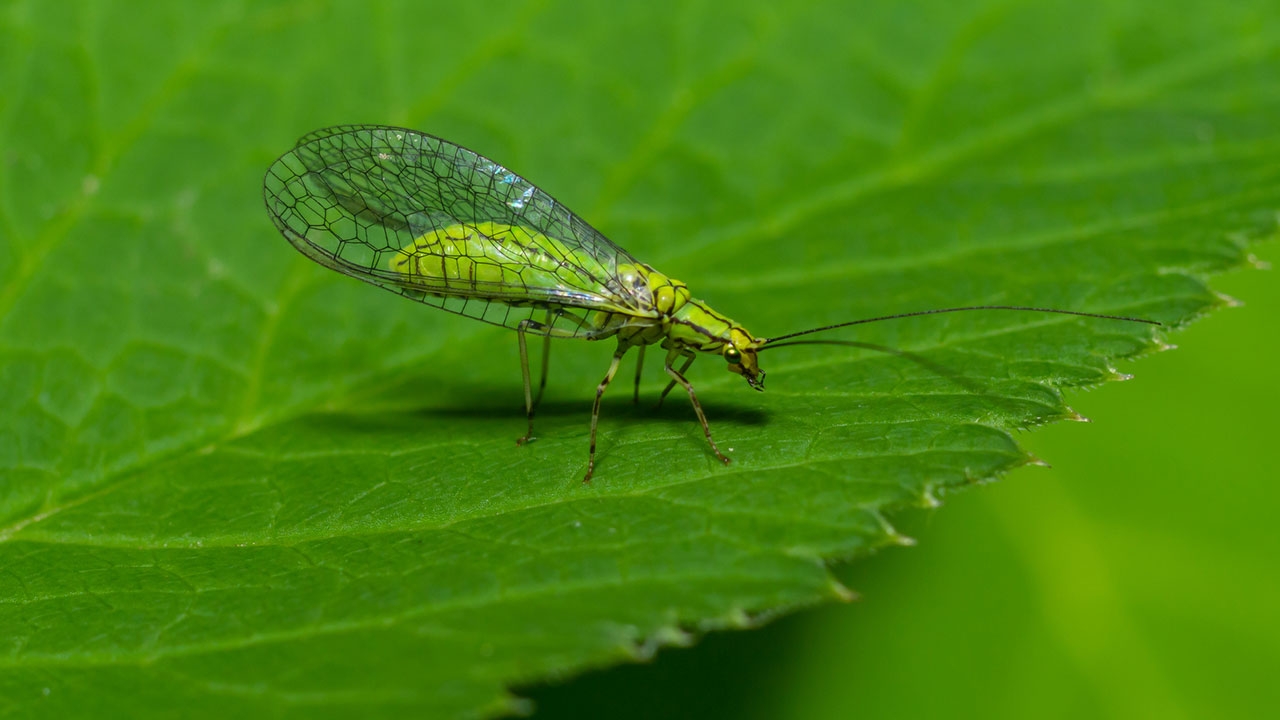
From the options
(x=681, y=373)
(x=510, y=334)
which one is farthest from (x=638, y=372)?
(x=510, y=334)

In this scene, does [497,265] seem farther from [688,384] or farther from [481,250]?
[688,384]

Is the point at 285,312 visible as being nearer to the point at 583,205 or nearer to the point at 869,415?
the point at 583,205

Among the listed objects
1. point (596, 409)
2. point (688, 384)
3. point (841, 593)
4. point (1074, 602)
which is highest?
point (688, 384)

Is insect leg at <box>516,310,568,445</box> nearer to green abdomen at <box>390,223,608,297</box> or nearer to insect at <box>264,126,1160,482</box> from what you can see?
insect at <box>264,126,1160,482</box>

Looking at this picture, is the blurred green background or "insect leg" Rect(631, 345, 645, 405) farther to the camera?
"insect leg" Rect(631, 345, 645, 405)

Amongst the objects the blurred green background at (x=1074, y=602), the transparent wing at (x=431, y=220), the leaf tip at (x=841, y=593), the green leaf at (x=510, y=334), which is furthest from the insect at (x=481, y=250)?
the leaf tip at (x=841, y=593)

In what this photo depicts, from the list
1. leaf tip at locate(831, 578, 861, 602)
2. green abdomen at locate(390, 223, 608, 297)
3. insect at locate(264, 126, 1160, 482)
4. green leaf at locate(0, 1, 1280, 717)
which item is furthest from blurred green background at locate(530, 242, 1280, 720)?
green abdomen at locate(390, 223, 608, 297)

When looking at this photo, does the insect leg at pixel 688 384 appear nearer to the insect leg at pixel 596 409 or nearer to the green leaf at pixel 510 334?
the green leaf at pixel 510 334
